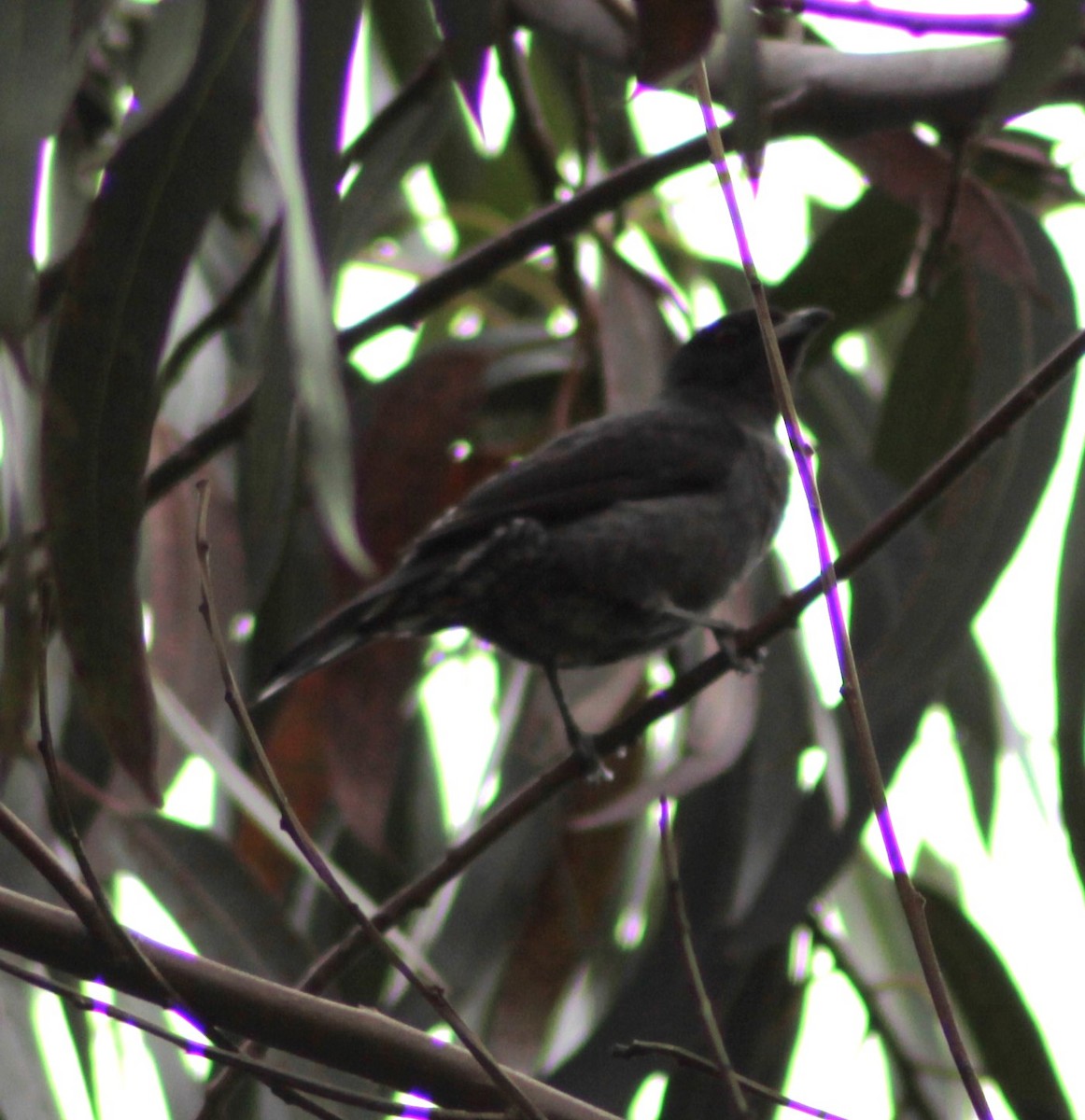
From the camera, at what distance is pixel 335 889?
171 cm

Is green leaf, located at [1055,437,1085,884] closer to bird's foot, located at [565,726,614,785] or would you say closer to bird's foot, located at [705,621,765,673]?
bird's foot, located at [705,621,765,673]

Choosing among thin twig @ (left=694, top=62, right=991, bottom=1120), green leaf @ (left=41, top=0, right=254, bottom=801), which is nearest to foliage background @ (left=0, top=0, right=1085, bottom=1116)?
green leaf @ (left=41, top=0, right=254, bottom=801)

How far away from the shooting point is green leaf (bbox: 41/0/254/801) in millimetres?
2311

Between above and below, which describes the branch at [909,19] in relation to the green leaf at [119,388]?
above

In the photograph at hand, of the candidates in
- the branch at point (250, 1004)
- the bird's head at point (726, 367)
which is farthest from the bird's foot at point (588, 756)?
the bird's head at point (726, 367)

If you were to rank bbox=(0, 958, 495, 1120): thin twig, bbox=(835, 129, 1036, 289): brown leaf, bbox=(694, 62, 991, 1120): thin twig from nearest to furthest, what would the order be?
bbox=(694, 62, 991, 1120): thin twig → bbox=(0, 958, 495, 1120): thin twig → bbox=(835, 129, 1036, 289): brown leaf

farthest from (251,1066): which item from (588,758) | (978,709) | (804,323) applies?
(978,709)

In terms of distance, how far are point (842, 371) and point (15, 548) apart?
2.68 metres

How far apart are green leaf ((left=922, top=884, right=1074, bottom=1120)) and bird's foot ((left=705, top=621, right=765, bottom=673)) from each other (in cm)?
78

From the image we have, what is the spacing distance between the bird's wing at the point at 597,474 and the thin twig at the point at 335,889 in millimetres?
1678

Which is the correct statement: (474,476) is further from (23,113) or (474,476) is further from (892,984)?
(23,113)

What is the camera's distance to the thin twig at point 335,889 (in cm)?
162

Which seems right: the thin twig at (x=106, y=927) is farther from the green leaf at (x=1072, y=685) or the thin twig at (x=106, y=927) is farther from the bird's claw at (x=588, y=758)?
the green leaf at (x=1072, y=685)

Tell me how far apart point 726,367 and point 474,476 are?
77cm
